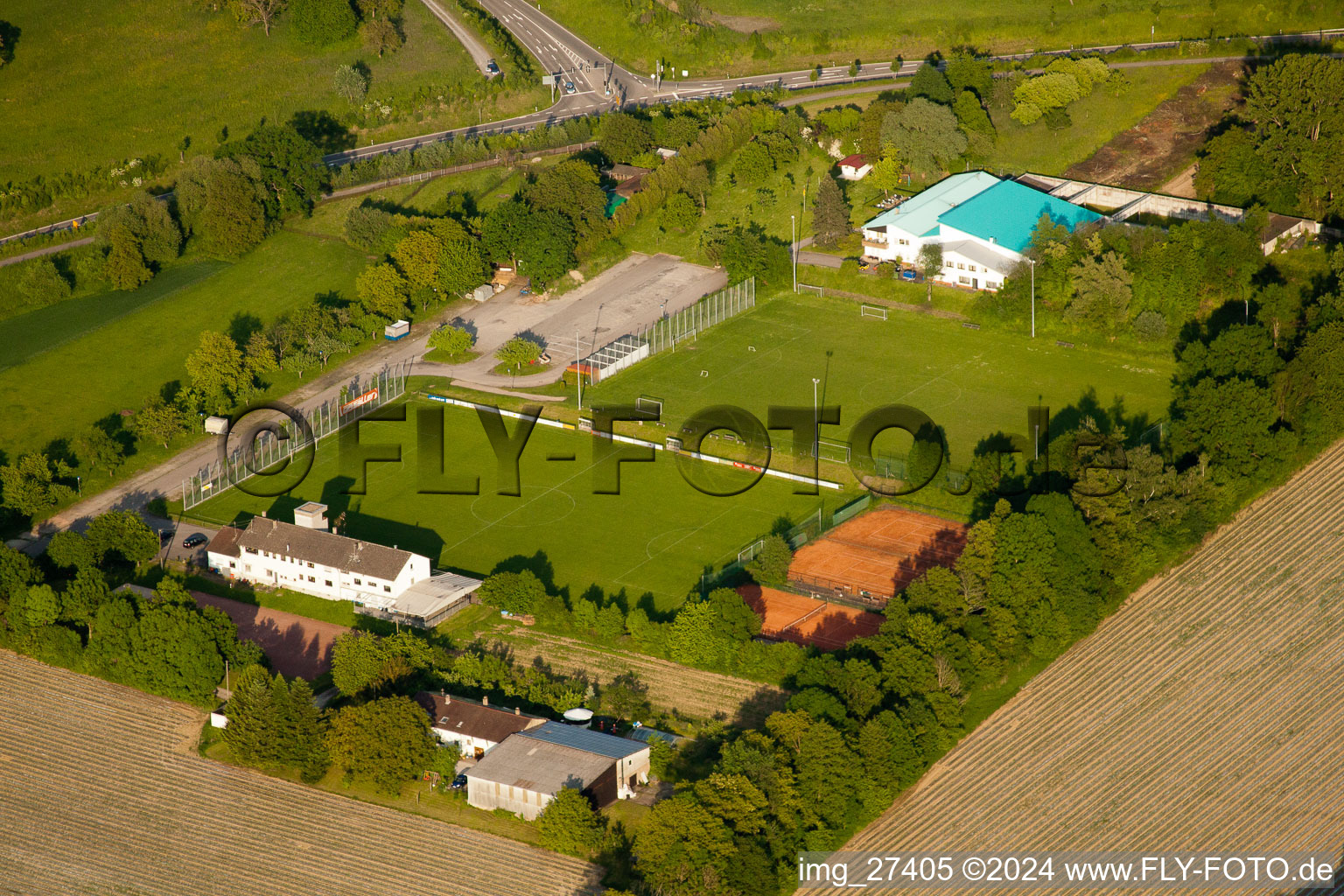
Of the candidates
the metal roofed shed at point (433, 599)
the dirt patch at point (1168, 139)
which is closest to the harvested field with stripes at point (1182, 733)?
the metal roofed shed at point (433, 599)

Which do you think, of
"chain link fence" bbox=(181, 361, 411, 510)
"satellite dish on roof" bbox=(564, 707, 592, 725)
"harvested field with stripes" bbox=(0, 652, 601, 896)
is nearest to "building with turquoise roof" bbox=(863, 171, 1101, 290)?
"chain link fence" bbox=(181, 361, 411, 510)

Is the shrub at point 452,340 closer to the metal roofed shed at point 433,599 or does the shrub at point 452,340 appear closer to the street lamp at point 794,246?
the street lamp at point 794,246

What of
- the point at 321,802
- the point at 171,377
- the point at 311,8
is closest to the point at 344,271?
the point at 171,377

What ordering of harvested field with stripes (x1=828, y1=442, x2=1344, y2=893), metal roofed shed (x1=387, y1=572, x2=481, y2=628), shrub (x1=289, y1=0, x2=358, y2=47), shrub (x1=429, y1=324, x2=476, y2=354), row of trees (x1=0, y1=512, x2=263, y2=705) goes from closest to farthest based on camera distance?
harvested field with stripes (x1=828, y1=442, x2=1344, y2=893)
row of trees (x1=0, y1=512, x2=263, y2=705)
metal roofed shed (x1=387, y1=572, x2=481, y2=628)
shrub (x1=429, y1=324, x2=476, y2=354)
shrub (x1=289, y1=0, x2=358, y2=47)

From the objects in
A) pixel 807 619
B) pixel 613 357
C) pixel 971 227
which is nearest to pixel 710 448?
pixel 613 357

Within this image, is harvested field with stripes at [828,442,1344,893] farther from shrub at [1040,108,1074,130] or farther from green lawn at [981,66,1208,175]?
shrub at [1040,108,1074,130]

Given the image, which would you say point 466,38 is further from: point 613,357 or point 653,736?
point 653,736
